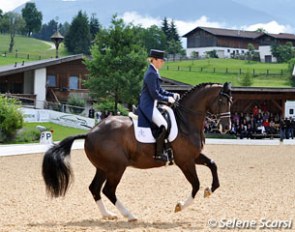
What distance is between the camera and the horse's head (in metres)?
8.50

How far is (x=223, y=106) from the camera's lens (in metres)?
8.51

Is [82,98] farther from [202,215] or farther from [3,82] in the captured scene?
[202,215]

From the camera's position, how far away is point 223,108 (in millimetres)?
8516

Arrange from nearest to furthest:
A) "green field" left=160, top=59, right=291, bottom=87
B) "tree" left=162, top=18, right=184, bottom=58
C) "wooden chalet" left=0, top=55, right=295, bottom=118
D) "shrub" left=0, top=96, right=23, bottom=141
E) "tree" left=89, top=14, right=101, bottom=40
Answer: "shrub" left=0, top=96, right=23, bottom=141, "wooden chalet" left=0, top=55, right=295, bottom=118, "green field" left=160, top=59, right=291, bottom=87, "tree" left=162, top=18, right=184, bottom=58, "tree" left=89, top=14, right=101, bottom=40

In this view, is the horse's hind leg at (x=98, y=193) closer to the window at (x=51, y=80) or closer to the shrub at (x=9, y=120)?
the shrub at (x=9, y=120)

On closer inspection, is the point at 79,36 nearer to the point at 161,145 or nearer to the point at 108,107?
the point at 108,107

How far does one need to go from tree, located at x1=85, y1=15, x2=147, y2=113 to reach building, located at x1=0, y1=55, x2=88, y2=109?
639cm

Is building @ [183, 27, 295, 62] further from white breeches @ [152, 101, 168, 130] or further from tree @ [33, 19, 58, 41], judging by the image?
white breeches @ [152, 101, 168, 130]

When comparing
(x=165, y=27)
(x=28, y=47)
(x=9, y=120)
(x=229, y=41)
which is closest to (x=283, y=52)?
(x=229, y=41)

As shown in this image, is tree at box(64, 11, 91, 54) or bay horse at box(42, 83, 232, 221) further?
tree at box(64, 11, 91, 54)

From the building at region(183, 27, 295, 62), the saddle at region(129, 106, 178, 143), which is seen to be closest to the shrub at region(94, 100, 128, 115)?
the saddle at region(129, 106, 178, 143)

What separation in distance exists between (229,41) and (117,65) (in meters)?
71.0

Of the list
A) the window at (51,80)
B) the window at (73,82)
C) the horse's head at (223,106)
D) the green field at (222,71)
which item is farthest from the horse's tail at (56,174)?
the green field at (222,71)

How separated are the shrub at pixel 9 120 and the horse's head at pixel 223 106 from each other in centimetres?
1918
